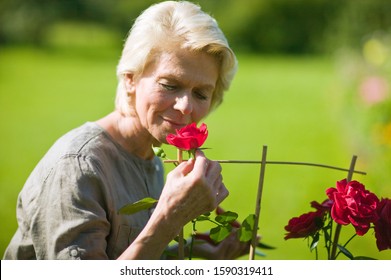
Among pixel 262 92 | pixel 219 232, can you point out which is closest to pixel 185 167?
pixel 219 232

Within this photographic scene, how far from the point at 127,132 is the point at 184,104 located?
0.25 meters

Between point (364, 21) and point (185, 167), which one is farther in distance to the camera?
point (364, 21)

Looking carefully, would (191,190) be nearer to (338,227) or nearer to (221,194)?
(221,194)

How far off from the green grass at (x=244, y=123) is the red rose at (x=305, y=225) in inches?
86.3

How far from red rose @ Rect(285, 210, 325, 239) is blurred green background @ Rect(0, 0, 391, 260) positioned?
818mm

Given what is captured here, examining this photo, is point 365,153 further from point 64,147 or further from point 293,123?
point 64,147

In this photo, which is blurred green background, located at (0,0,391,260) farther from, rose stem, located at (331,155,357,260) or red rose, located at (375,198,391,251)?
red rose, located at (375,198,391,251)

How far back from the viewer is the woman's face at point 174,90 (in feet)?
5.58

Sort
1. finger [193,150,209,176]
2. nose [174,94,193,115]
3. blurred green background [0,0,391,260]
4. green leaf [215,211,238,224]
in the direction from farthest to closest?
1. blurred green background [0,0,391,260]
2. nose [174,94,193,115]
3. green leaf [215,211,238,224]
4. finger [193,150,209,176]

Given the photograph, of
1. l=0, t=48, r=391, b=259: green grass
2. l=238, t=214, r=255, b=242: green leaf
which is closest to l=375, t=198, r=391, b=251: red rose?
l=238, t=214, r=255, b=242: green leaf

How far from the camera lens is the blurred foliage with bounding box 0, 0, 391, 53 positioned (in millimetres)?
15508

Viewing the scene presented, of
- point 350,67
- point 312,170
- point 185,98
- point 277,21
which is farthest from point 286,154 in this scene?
point 277,21

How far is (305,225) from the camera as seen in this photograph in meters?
1.55

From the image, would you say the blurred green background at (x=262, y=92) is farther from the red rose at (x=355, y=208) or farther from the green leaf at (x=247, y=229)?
the red rose at (x=355, y=208)
